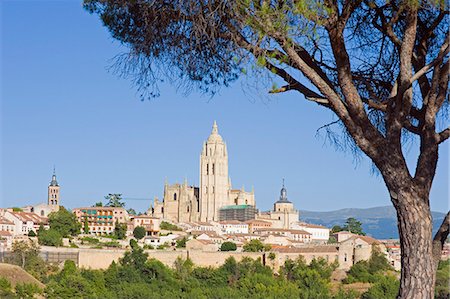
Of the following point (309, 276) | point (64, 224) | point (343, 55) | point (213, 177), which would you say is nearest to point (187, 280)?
point (309, 276)

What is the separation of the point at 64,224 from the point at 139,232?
6282mm

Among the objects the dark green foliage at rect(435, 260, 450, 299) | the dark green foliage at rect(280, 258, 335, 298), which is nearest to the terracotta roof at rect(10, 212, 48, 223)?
the dark green foliage at rect(280, 258, 335, 298)

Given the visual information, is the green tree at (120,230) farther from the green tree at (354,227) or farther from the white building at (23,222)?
the green tree at (354,227)

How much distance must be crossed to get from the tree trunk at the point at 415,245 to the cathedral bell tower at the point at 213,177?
8175cm

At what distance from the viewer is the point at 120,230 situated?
53312 millimetres

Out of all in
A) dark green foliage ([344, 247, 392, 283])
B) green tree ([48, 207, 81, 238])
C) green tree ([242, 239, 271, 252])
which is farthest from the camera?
green tree ([48, 207, 81, 238])

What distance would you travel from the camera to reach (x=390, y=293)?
32625 mm

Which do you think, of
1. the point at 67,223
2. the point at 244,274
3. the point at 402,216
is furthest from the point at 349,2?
the point at 67,223

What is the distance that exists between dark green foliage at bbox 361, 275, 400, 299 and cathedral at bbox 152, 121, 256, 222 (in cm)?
5019

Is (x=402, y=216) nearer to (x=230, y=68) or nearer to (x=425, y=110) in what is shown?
(x=425, y=110)

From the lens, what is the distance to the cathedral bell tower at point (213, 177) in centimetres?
8775

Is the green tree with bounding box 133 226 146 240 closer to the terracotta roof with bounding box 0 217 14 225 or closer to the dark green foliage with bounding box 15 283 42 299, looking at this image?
the terracotta roof with bounding box 0 217 14 225

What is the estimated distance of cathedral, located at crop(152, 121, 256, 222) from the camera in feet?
283

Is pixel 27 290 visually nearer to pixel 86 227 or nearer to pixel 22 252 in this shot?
pixel 22 252
